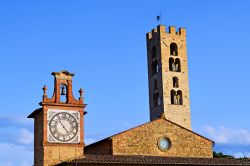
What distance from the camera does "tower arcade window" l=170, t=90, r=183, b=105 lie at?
56469mm

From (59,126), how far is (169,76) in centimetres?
2987

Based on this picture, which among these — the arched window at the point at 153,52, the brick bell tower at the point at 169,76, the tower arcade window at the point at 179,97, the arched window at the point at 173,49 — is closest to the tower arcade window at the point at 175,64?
the brick bell tower at the point at 169,76

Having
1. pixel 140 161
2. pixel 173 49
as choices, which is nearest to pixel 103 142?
pixel 140 161

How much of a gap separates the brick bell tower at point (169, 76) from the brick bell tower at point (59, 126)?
27200 mm

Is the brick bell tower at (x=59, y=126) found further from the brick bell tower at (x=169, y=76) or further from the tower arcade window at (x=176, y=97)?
the tower arcade window at (x=176, y=97)

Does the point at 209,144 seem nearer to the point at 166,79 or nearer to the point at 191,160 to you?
the point at 191,160

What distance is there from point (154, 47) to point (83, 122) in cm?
3155

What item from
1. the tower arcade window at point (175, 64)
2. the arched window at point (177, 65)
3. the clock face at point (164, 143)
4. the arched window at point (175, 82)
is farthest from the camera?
the arched window at point (177, 65)

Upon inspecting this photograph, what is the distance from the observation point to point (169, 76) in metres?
56.4

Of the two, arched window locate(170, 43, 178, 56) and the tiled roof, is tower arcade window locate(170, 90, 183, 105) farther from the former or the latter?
the tiled roof

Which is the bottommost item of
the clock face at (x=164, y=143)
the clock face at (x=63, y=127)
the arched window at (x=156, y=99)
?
the clock face at (x=164, y=143)

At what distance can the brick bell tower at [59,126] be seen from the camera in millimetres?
27406

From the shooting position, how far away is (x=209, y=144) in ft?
111

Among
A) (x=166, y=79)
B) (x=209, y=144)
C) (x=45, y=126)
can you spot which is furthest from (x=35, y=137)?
(x=166, y=79)
